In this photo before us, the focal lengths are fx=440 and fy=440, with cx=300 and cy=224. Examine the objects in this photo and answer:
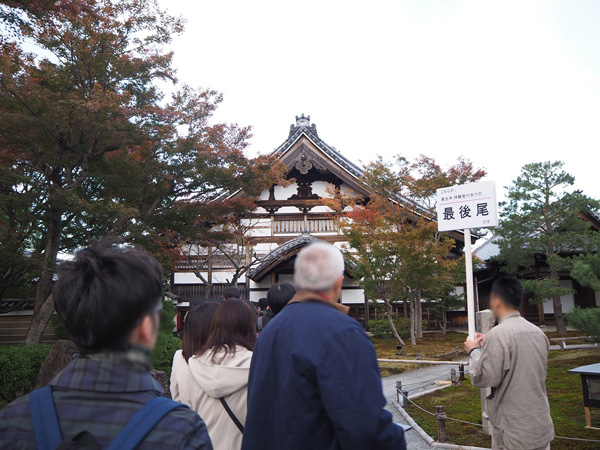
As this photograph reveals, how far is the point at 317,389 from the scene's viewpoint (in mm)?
1665

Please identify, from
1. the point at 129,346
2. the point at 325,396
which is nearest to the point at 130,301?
the point at 129,346

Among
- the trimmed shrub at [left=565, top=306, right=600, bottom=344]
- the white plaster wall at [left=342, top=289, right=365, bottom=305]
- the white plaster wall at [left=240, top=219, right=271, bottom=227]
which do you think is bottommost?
the trimmed shrub at [left=565, top=306, right=600, bottom=344]

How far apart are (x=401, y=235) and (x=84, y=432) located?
38.2ft

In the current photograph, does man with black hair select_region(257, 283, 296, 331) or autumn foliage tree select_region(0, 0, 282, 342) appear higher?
autumn foliage tree select_region(0, 0, 282, 342)

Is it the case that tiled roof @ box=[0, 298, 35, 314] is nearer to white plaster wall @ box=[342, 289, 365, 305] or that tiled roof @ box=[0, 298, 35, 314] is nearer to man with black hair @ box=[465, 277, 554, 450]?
white plaster wall @ box=[342, 289, 365, 305]

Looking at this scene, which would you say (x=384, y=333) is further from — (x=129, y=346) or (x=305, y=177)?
(x=129, y=346)

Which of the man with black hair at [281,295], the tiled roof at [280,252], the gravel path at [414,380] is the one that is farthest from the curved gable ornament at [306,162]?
the man with black hair at [281,295]

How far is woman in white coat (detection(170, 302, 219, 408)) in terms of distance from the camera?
2643mm

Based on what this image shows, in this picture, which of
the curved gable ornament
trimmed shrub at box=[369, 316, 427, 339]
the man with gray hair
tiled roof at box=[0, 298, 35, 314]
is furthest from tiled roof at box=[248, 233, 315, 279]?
the man with gray hair

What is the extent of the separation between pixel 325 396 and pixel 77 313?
0.90m

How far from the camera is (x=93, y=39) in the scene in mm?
7324

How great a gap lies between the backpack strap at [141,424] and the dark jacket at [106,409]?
0.02 m

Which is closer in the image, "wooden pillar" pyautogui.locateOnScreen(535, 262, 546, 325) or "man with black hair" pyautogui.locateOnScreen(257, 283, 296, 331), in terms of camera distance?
"man with black hair" pyautogui.locateOnScreen(257, 283, 296, 331)

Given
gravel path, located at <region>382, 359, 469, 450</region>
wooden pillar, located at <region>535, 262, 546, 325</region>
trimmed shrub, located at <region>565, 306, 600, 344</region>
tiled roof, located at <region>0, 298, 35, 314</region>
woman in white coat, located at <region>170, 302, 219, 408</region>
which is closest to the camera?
woman in white coat, located at <region>170, 302, 219, 408</region>
